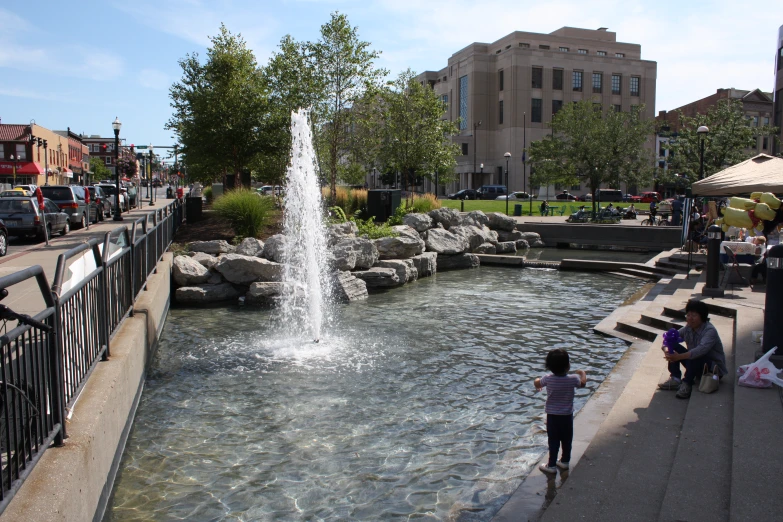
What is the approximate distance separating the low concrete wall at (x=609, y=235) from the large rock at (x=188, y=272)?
1832 cm

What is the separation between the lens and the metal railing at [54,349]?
334 centimetres

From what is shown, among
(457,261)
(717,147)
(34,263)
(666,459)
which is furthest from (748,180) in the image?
(717,147)

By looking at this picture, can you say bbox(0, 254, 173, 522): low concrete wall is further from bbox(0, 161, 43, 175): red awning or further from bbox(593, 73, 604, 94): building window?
bbox(593, 73, 604, 94): building window

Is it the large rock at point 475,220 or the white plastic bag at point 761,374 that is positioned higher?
the large rock at point 475,220

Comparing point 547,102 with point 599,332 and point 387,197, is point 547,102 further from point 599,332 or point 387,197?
point 599,332

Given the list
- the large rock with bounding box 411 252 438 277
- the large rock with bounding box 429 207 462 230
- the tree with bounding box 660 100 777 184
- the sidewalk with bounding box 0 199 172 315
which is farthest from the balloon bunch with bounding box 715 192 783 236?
the tree with bounding box 660 100 777 184

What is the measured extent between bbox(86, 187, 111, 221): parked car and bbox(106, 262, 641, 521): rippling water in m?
18.5

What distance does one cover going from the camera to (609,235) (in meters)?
28.6

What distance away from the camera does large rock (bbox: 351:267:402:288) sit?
16297mm

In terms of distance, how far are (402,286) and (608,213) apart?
22668 millimetres

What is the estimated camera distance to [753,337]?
786cm

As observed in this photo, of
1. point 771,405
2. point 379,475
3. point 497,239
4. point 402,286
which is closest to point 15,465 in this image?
point 379,475

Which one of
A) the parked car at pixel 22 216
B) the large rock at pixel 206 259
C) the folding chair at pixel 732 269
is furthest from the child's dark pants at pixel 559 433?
the parked car at pixel 22 216

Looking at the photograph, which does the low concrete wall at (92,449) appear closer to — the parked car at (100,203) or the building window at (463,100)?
the parked car at (100,203)
